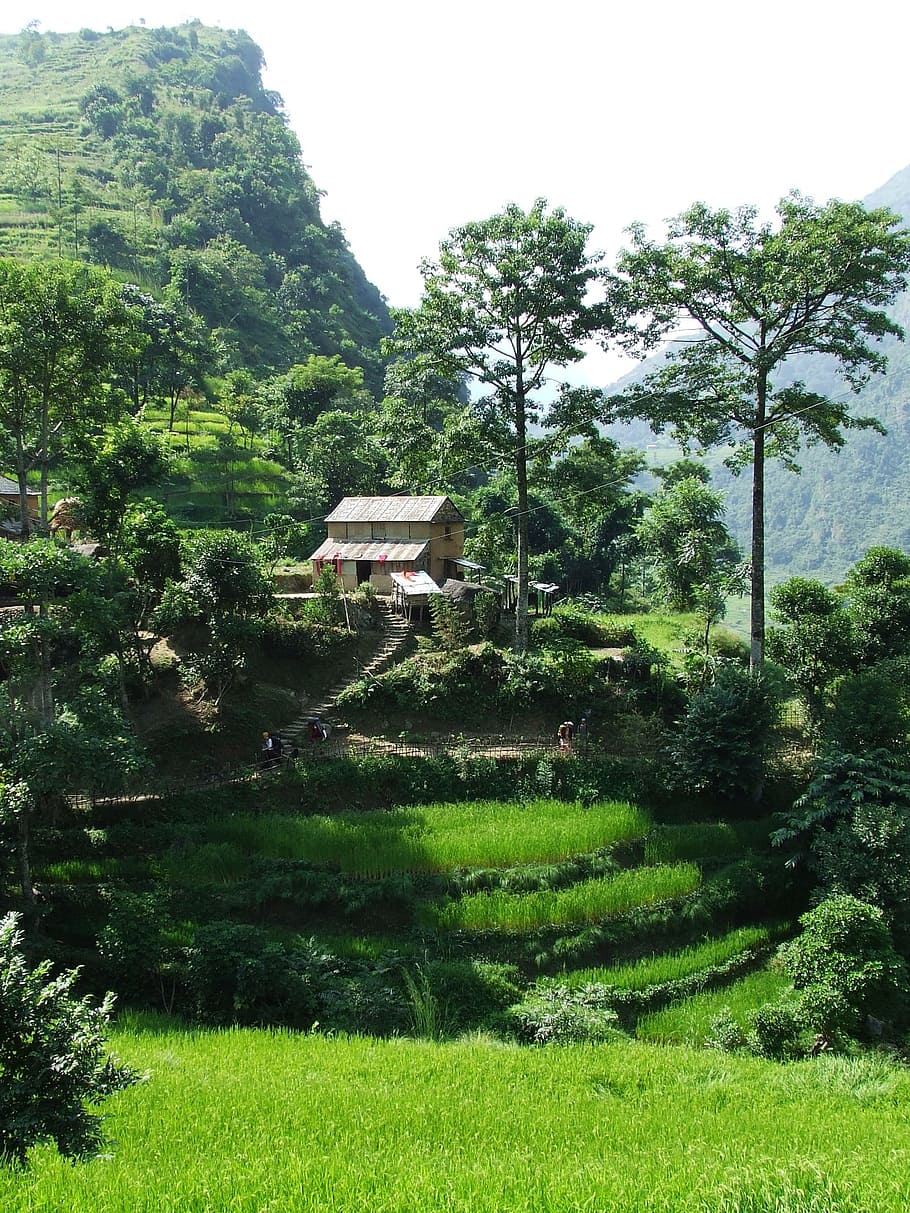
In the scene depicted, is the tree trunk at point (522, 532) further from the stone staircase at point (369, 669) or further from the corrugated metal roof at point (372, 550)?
the corrugated metal roof at point (372, 550)

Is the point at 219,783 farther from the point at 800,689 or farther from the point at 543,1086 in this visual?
the point at 800,689

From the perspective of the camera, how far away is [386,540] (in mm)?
29391

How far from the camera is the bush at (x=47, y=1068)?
4.67 meters

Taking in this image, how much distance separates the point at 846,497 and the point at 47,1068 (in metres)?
117

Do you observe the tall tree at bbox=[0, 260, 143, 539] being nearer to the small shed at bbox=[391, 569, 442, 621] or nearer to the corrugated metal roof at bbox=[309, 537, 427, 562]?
the corrugated metal roof at bbox=[309, 537, 427, 562]

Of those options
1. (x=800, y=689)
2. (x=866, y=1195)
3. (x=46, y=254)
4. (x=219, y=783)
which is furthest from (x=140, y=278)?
(x=866, y=1195)

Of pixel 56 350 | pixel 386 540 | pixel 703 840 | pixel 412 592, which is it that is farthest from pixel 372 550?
pixel 703 840

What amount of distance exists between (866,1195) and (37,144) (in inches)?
4497

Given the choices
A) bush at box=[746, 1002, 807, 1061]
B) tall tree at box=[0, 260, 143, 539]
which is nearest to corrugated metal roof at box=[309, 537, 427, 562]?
tall tree at box=[0, 260, 143, 539]

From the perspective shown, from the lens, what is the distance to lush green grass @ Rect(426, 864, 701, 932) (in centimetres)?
1461

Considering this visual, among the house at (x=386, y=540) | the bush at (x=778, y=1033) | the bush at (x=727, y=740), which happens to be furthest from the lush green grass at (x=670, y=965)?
the house at (x=386, y=540)

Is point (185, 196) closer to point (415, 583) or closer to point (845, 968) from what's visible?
point (415, 583)

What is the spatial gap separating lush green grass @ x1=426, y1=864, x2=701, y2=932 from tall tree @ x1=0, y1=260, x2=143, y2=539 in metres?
14.9

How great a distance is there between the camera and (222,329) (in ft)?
213
